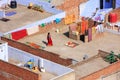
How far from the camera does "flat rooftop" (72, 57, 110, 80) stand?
61822 mm

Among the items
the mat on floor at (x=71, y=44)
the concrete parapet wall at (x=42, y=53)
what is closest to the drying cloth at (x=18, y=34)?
the concrete parapet wall at (x=42, y=53)

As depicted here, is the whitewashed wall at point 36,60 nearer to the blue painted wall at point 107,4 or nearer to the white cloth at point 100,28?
the white cloth at point 100,28

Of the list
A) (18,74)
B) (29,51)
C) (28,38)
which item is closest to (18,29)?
(28,38)

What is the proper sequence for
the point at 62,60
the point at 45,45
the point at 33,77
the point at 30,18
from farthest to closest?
the point at 30,18 < the point at 45,45 < the point at 62,60 < the point at 33,77

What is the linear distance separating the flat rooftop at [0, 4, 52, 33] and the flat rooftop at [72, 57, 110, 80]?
11.0 meters

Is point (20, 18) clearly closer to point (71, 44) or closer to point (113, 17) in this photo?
point (71, 44)

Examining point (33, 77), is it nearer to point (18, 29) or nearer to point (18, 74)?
point (18, 74)

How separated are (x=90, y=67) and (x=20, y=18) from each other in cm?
1435

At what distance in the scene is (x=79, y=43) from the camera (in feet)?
229

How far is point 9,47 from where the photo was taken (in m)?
63.6

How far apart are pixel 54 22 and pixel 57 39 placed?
3098 millimetres

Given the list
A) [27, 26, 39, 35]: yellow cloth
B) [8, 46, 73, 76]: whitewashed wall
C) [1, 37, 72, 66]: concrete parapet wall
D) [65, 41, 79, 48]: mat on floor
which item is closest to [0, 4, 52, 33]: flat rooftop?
[27, 26, 39, 35]: yellow cloth

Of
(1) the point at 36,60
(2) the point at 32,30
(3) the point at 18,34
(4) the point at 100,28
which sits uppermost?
(4) the point at 100,28

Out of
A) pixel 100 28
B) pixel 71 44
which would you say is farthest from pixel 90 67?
pixel 100 28
